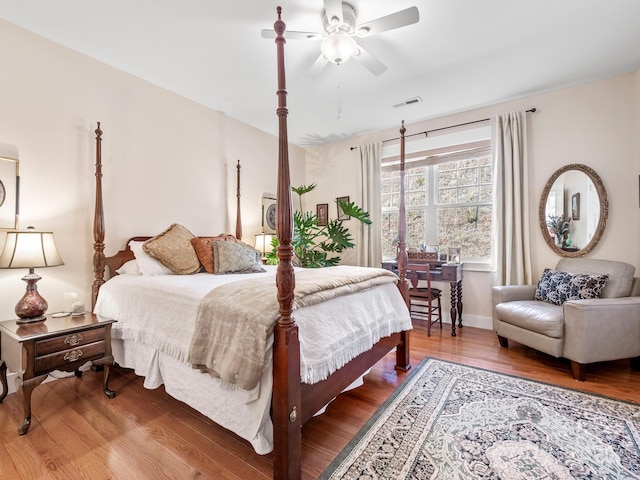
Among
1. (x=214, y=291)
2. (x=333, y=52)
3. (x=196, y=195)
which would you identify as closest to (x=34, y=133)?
(x=196, y=195)

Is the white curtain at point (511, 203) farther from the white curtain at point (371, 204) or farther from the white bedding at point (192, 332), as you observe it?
the white bedding at point (192, 332)

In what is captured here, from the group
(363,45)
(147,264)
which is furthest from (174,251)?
(363,45)

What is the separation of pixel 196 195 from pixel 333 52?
7.28 feet

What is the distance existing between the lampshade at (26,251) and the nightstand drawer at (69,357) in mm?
605

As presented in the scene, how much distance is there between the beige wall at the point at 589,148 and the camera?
2992mm

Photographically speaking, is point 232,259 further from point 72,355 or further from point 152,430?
point 152,430

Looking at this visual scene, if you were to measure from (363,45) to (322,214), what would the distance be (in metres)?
2.84

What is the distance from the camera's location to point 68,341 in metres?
1.95

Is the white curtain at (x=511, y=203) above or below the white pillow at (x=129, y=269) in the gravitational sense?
above

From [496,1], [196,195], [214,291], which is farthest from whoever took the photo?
[196,195]

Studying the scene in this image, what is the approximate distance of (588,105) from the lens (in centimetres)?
318

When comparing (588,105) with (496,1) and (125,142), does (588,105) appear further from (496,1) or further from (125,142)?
(125,142)

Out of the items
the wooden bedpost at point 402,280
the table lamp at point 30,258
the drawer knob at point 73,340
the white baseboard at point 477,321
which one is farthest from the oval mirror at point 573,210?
the table lamp at point 30,258

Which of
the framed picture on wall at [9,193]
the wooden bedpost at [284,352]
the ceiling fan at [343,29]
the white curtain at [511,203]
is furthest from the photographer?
→ the white curtain at [511,203]
